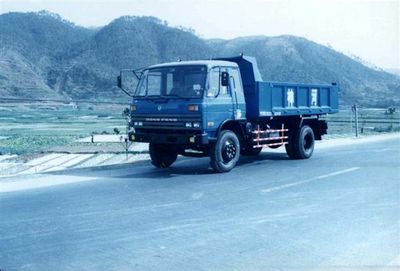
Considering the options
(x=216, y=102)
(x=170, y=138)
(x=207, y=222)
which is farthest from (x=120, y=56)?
(x=207, y=222)

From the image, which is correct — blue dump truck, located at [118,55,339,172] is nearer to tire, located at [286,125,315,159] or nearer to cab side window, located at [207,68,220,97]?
cab side window, located at [207,68,220,97]

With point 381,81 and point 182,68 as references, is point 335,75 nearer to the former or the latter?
point 381,81

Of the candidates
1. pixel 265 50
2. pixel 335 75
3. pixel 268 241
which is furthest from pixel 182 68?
pixel 265 50

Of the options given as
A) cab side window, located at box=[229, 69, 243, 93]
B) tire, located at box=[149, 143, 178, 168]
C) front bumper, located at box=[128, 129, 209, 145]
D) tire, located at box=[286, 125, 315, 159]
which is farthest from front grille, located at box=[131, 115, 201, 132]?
tire, located at box=[286, 125, 315, 159]

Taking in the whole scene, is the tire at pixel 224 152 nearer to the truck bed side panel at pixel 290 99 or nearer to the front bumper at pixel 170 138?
the front bumper at pixel 170 138

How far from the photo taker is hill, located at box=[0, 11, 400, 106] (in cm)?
7419

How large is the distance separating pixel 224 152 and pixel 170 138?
1.35m

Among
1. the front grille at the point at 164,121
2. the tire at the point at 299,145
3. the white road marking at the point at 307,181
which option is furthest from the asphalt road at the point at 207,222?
the tire at the point at 299,145

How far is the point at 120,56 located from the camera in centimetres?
8556

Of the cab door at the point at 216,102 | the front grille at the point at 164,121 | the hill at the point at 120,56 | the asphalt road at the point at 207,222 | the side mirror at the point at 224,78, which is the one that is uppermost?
the hill at the point at 120,56

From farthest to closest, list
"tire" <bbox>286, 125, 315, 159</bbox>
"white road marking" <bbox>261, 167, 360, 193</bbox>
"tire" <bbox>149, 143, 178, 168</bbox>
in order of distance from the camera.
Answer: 1. "tire" <bbox>286, 125, 315, 159</bbox>
2. "tire" <bbox>149, 143, 178, 168</bbox>
3. "white road marking" <bbox>261, 167, 360, 193</bbox>

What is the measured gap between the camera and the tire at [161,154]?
11852mm

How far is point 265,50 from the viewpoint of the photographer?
10256cm

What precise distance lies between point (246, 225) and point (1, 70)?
229ft
